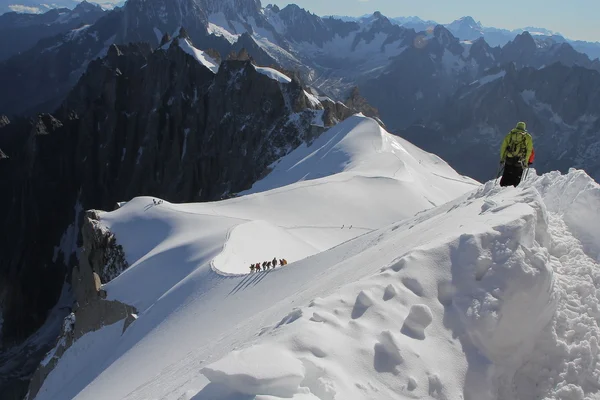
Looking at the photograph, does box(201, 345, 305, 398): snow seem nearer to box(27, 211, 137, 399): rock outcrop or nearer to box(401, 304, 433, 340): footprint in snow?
box(401, 304, 433, 340): footprint in snow

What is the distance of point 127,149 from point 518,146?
9144cm

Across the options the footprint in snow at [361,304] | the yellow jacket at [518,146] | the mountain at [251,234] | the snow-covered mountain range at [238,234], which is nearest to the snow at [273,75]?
the snow-covered mountain range at [238,234]

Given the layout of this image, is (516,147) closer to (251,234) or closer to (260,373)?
(260,373)

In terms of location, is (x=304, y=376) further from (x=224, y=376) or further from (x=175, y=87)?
(x=175, y=87)

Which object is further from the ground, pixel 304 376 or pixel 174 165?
pixel 304 376

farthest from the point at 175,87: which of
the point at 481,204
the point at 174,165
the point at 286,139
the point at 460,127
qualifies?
the point at 460,127

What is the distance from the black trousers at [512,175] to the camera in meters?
15.1

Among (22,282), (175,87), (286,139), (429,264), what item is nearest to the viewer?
(429,264)

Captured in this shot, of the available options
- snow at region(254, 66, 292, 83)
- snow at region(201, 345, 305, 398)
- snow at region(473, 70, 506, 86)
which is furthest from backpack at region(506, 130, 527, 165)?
snow at region(473, 70, 506, 86)

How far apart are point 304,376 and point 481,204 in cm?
838

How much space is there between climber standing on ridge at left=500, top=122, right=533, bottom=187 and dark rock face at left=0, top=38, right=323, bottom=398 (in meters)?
45.7

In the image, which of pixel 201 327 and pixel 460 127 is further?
pixel 460 127

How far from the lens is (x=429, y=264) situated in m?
9.00

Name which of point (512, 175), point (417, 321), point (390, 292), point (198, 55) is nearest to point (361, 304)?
Result: point (390, 292)
